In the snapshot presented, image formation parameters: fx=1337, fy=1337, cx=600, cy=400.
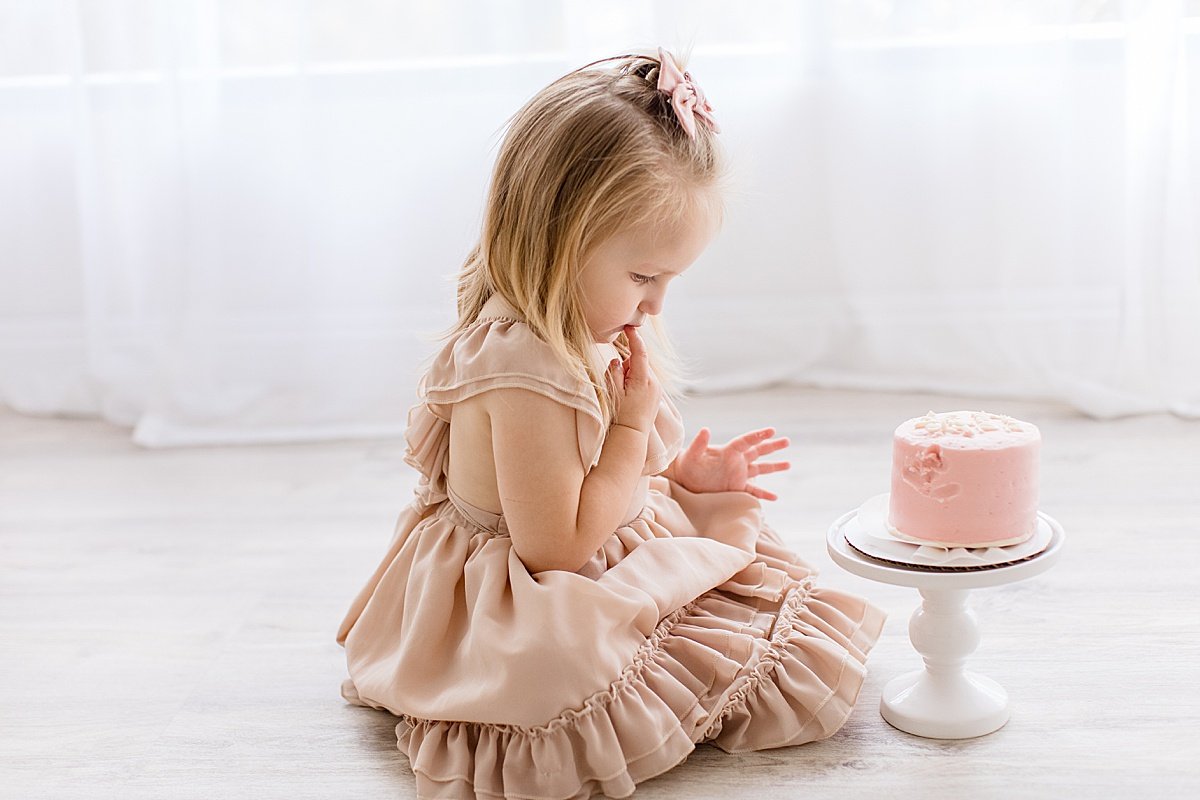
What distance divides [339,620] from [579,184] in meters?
0.72

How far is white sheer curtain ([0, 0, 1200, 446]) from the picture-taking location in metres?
2.38

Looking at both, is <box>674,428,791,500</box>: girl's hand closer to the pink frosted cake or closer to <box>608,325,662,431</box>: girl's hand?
<box>608,325,662,431</box>: girl's hand

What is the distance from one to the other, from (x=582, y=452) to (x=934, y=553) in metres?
0.34

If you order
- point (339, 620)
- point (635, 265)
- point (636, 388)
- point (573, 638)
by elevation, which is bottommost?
point (339, 620)

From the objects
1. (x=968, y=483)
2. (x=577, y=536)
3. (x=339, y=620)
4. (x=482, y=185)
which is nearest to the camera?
(x=968, y=483)

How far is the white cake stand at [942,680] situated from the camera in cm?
130

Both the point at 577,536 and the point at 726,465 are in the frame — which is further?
the point at 726,465

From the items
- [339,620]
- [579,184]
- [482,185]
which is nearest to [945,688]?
[579,184]

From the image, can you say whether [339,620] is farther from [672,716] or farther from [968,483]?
[968,483]

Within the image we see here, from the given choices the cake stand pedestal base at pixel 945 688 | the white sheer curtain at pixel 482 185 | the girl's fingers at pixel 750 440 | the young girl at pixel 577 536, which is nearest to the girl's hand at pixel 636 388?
the young girl at pixel 577 536

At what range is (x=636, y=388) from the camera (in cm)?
137

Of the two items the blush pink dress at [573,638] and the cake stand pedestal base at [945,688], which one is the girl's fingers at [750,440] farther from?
the cake stand pedestal base at [945,688]

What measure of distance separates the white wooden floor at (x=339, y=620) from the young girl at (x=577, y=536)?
0.21 ft

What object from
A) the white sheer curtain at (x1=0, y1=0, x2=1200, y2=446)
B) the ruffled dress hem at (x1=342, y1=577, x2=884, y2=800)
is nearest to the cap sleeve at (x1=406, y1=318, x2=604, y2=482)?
the ruffled dress hem at (x1=342, y1=577, x2=884, y2=800)
